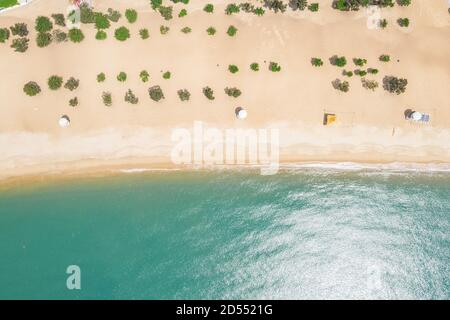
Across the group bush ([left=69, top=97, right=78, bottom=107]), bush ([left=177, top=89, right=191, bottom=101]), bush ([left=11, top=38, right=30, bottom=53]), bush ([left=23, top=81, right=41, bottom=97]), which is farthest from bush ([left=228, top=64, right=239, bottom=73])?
bush ([left=11, top=38, right=30, bottom=53])

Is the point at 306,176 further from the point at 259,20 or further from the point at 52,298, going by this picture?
the point at 52,298

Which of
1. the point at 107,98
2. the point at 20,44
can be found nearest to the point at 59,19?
the point at 20,44

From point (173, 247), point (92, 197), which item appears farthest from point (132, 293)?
point (92, 197)

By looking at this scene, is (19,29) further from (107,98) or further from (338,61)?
(338,61)

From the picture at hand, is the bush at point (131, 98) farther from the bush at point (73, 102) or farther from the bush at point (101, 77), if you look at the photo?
the bush at point (73, 102)

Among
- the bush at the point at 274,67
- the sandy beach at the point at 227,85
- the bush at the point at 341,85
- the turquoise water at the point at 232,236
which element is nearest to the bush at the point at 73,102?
the sandy beach at the point at 227,85
